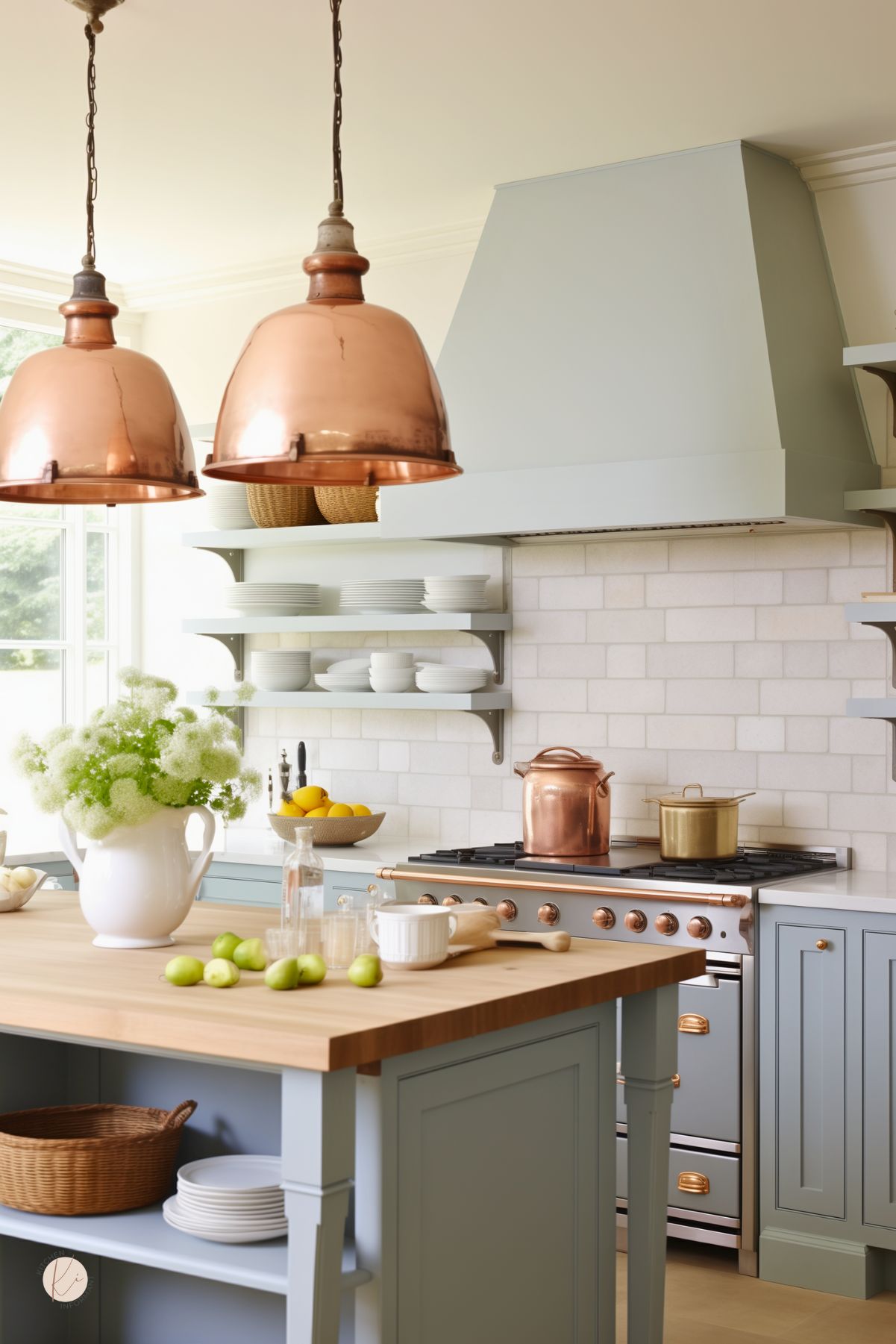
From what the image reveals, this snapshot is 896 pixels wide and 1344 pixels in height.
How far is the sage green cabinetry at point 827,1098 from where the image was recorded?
3.96 metres

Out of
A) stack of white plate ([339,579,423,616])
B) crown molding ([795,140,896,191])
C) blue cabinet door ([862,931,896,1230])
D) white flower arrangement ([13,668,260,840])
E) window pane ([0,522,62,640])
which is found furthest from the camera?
window pane ([0,522,62,640])

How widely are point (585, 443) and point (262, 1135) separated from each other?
2438mm

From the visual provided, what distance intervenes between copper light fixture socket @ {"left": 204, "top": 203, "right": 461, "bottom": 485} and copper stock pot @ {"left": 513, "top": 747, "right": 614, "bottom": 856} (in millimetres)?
2282

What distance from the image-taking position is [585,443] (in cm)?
470

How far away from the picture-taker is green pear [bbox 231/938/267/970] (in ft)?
9.02

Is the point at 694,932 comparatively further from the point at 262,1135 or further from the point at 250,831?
the point at 250,831

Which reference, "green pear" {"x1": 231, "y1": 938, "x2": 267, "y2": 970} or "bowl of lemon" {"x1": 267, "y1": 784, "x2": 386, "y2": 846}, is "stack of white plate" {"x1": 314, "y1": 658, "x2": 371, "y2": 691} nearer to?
"bowl of lemon" {"x1": 267, "y1": 784, "x2": 386, "y2": 846}

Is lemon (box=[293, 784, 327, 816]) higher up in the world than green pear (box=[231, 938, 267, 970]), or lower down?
higher up

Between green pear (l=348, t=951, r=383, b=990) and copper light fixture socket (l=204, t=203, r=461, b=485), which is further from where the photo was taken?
green pear (l=348, t=951, r=383, b=990)

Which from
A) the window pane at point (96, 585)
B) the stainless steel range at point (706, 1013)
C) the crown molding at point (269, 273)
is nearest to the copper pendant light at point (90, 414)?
the stainless steel range at point (706, 1013)

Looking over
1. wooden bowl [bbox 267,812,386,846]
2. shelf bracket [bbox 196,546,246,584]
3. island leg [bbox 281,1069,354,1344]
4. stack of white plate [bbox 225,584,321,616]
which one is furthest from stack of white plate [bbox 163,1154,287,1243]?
shelf bracket [bbox 196,546,246,584]

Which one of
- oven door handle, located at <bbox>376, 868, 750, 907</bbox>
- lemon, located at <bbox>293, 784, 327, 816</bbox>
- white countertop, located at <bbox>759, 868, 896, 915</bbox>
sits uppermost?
lemon, located at <bbox>293, 784, 327, 816</bbox>

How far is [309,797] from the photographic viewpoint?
5.35m

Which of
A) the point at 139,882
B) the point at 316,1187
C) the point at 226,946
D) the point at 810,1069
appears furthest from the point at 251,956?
the point at 810,1069
